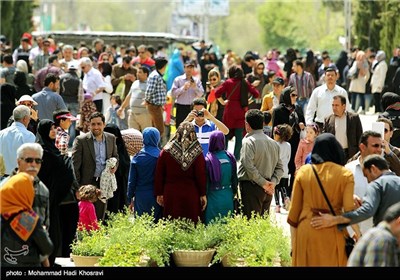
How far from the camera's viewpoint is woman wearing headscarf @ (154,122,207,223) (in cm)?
1395

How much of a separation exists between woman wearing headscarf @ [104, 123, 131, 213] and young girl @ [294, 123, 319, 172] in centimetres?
241

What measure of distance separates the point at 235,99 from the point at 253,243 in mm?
10229

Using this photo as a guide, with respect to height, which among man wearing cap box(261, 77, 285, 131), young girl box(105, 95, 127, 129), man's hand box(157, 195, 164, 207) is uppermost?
man wearing cap box(261, 77, 285, 131)

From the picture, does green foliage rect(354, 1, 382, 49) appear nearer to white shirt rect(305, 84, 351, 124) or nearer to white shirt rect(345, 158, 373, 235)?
Result: white shirt rect(305, 84, 351, 124)

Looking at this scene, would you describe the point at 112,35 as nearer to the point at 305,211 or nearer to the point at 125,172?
the point at 125,172

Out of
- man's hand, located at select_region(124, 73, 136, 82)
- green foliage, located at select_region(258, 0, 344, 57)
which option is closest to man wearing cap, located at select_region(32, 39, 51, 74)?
man's hand, located at select_region(124, 73, 136, 82)

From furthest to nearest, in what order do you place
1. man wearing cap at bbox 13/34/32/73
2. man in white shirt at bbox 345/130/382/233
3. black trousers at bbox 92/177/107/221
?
man wearing cap at bbox 13/34/32/73, black trousers at bbox 92/177/107/221, man in white shirt at bbox 345/130/382/233

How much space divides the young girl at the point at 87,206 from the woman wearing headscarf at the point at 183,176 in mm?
901

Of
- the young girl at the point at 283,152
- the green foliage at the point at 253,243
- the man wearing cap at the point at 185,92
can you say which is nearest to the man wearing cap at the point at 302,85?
the man wearing cap at the point at 185,92

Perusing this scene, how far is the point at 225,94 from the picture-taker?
23.2m

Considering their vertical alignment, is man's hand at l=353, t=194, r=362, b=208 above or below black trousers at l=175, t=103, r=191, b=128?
above

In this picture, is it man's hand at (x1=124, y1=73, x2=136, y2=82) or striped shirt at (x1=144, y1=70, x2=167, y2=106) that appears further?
man's hand at (x1=124, y1=73, x2=136, y2=82)

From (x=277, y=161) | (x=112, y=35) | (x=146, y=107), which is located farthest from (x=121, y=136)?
(x=112, y=35)

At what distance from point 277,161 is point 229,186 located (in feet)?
3.09
